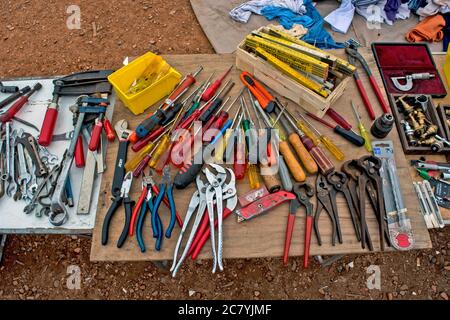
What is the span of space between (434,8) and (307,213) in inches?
117

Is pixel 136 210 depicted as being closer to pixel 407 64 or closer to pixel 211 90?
pixel 211 90

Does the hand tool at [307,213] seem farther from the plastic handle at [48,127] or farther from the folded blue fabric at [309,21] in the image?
the folded blue fabric at [309,21]

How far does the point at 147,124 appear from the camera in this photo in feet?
6.15

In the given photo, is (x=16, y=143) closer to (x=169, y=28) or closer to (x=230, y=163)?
(x=230, y=163)

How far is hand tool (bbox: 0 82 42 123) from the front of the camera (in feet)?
6.81

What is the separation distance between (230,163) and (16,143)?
4.09ft

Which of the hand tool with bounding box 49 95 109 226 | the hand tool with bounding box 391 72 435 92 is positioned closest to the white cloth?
the hand tool with bounding box 391 72 435 92

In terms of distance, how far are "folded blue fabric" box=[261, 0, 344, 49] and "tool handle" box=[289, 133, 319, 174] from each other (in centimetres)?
170

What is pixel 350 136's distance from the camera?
1.87 m

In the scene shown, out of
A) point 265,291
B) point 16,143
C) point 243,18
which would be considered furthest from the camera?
point 243,18

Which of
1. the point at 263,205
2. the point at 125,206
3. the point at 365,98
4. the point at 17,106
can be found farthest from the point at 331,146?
the point at 17,106

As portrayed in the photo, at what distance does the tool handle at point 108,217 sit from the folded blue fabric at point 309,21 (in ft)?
7.76

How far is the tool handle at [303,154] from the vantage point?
176 cm

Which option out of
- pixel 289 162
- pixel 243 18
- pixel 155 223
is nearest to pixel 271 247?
pixel 289 162
